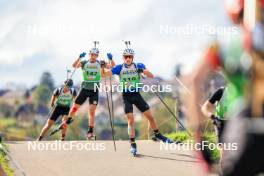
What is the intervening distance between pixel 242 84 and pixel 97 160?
28.0ft

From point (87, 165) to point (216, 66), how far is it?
784 cm

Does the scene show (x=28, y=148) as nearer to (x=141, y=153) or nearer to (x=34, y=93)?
(x=141, y=153)

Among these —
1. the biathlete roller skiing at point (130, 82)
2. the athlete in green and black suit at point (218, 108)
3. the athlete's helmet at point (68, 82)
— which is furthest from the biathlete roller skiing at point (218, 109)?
the athlete's helmet at point (68, 82)

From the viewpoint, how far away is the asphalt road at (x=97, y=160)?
11320mm

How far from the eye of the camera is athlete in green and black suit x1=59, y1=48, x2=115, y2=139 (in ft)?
50.2

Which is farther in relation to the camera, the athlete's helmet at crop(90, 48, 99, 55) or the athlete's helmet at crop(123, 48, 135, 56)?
the athlete's helmet at crop(90, 48, 99, 55)

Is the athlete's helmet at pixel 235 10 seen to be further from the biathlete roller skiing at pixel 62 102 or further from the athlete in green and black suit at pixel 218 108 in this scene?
the biathlete roller skiing at pixel 62 102

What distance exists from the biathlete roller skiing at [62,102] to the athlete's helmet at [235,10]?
39.7ft

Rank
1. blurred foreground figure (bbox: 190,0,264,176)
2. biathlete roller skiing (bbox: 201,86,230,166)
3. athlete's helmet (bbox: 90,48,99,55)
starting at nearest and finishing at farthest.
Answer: blurred foreground figure (bbox: 190,0,264,176)
biathlete roller skiing (bbox: 201,86,230,166)
athlete's helmet (bbox: 90,48,99,55)

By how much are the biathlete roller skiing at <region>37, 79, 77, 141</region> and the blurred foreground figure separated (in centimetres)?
1207

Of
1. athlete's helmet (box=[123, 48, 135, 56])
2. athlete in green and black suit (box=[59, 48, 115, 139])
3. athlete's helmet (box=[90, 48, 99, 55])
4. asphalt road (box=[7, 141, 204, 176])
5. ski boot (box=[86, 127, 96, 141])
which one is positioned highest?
athlete's helmet (box=[90, 48, 99, 55])

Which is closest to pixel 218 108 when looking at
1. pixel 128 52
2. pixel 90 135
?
pixel 128 52

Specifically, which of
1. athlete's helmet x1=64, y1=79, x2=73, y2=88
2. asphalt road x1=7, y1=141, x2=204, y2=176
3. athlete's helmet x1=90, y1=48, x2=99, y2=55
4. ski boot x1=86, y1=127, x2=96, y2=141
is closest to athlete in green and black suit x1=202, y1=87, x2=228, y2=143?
asphalt road x1=7, y1=141, x2=204, y2=176

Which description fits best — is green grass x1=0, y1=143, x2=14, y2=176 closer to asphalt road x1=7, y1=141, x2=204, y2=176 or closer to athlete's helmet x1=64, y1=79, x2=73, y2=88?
asphalt road x1=7, y1=141, x2=204, y2=176
